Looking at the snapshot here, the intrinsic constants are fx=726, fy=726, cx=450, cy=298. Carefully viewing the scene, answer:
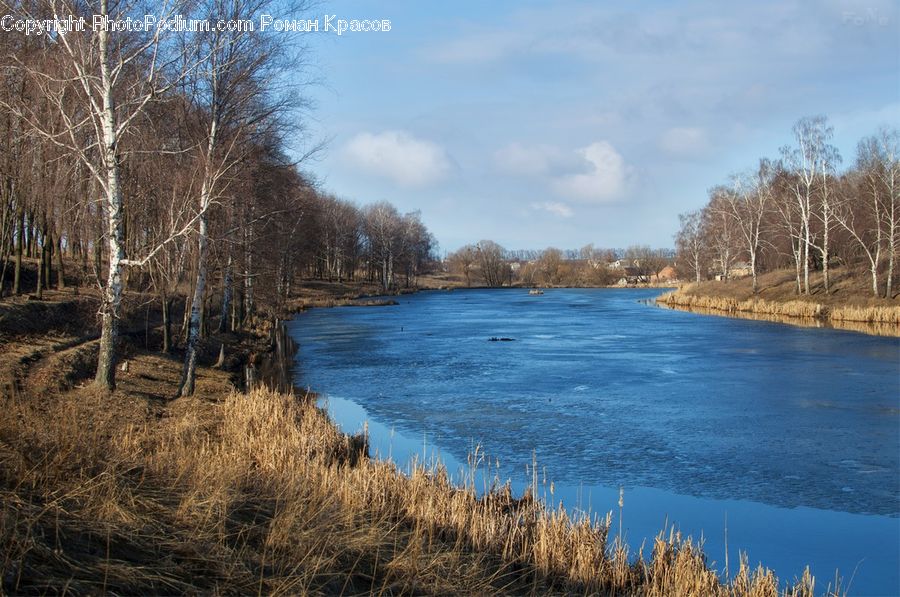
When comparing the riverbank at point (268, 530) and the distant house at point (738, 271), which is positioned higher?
the distant house at point (738, 271)

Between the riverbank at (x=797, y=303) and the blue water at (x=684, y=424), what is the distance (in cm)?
551

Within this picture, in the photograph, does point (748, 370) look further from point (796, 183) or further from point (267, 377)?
point (796, 183)

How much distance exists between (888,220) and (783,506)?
3777 cm

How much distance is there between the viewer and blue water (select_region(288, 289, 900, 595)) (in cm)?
930

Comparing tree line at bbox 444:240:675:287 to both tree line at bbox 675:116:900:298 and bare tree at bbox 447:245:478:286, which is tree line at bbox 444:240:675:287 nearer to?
bare tree at bbox 447:245:478:286

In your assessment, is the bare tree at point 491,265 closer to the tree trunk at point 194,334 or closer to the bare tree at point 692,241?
the bare tree at point 692,241

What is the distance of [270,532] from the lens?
5.77m

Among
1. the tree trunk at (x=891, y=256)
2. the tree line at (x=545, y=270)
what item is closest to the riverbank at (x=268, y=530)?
the tree trunk at (x=891, y=256)

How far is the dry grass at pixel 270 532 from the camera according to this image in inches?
187

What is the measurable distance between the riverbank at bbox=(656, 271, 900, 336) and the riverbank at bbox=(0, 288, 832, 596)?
97.6 feet

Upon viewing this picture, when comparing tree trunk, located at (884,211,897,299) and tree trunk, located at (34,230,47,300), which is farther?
tree trunk, located at (884,211,897,299)

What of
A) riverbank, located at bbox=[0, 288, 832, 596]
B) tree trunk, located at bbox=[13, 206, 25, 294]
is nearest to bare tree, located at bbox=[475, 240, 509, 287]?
tree trunk, located at bbox=[13, 206, 25, 294]

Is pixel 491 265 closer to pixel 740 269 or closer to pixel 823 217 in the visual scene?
pixel 740 269

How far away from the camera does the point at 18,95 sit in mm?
16891
